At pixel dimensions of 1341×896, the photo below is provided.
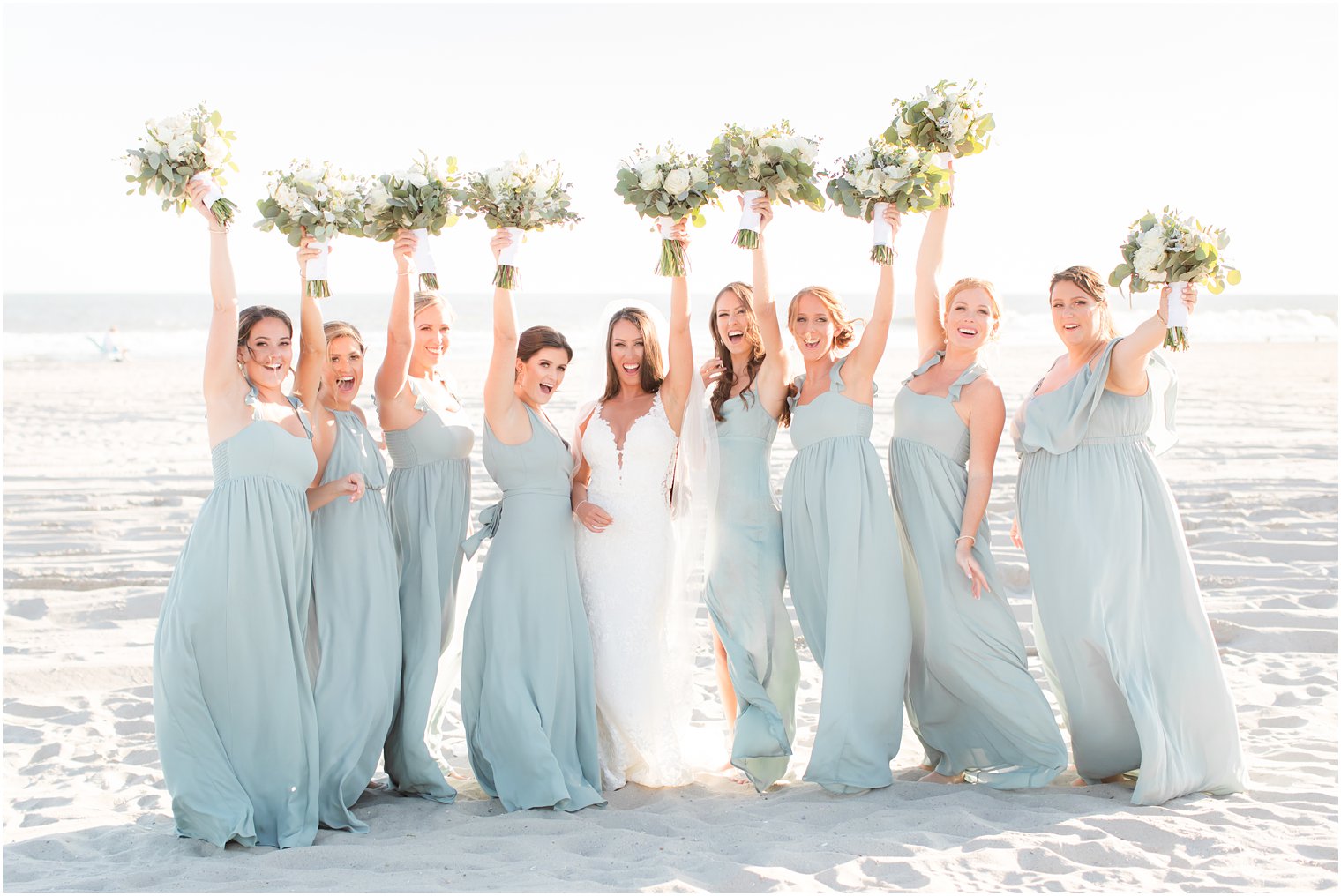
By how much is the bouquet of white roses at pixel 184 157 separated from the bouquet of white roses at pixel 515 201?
4.05 feet

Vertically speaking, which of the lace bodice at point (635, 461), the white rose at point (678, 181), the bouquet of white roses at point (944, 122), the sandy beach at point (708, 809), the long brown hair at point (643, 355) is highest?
the bouquet of white roses at point (944, 122)

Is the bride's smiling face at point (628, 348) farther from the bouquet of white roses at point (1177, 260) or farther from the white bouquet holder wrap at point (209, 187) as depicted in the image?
the bouquet of white roses at point (1177, 260)

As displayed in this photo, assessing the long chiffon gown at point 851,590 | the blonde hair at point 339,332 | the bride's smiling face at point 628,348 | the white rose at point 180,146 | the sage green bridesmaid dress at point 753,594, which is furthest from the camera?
the bride's smiling face at point 628,348

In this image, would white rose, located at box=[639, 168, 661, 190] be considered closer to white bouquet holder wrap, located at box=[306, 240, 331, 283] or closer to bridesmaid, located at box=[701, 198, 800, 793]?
bridesmaid, located at box=[701, 198, 800, 793]

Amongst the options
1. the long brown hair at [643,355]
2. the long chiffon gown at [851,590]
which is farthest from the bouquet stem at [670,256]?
the long chiffon gown at [851,590]

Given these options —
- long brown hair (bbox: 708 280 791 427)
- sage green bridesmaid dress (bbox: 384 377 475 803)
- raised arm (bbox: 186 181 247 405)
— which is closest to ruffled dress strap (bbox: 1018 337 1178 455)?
long brown hair (bbox: 708 280 791 427)

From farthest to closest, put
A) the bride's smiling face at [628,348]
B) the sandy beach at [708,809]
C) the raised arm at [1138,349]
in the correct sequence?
the bride's smiling face at [628,348] < the raised arm at [1138,349] < the sandy beach at [708,809]

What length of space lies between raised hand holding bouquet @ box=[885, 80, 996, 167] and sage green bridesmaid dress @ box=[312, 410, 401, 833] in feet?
11.5

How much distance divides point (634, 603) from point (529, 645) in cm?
64

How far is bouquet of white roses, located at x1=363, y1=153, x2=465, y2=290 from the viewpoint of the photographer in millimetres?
5941

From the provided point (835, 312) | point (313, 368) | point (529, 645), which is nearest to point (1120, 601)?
point (835, 312)

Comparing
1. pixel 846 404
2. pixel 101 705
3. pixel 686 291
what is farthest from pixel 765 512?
pixel 101 705

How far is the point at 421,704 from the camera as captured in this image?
6035 mm

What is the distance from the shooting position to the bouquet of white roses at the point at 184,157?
5457mm
